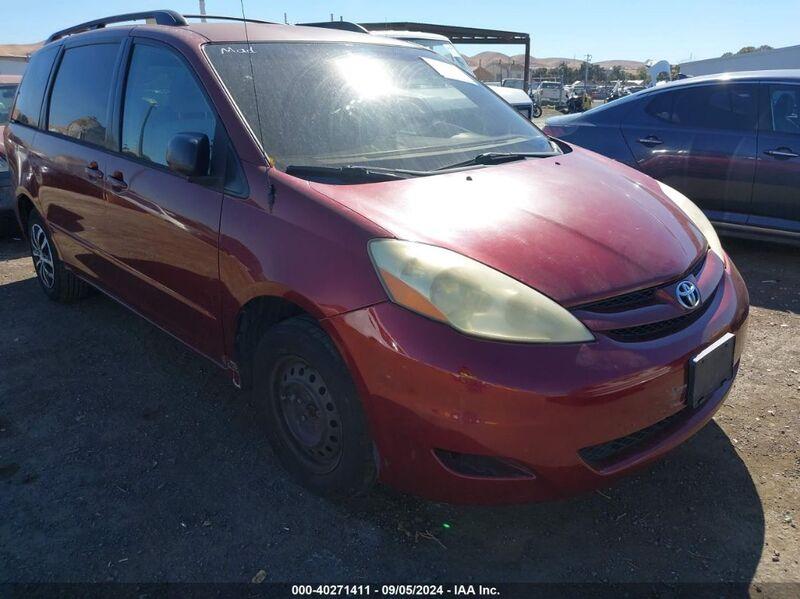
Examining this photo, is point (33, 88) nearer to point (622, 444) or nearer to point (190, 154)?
point (190, 154)

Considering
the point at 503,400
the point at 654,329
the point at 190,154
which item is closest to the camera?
the point at 503,400

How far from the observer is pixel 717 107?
17.6ft

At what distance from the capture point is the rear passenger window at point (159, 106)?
2764 mm

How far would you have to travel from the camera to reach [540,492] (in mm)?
1979

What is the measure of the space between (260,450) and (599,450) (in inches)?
60.6

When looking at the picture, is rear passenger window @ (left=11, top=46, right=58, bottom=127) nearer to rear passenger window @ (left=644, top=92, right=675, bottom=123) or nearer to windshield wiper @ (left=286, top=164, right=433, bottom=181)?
windshield wiper @ (left=286, top=164, right=433, bottom=181)

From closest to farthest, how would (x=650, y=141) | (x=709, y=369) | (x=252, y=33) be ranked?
(x=709, y=369)
(x=252, y=33)
(x=650, y=141)

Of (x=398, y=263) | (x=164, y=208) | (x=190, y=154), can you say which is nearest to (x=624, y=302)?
(x=398, y=263)

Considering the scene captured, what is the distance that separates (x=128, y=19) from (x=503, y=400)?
11.2 feet

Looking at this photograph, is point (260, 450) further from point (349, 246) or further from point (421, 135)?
point (421, 135)

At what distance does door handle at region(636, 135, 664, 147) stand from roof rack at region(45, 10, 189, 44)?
4135 millimetres

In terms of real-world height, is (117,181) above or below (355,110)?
below

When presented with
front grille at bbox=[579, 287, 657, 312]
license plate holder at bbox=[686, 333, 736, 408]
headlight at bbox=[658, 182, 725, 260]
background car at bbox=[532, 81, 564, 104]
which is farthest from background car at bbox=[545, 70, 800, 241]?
background car at bbox=[532, 81, 564, 104]

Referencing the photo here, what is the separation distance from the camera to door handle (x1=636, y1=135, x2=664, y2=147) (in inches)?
220
